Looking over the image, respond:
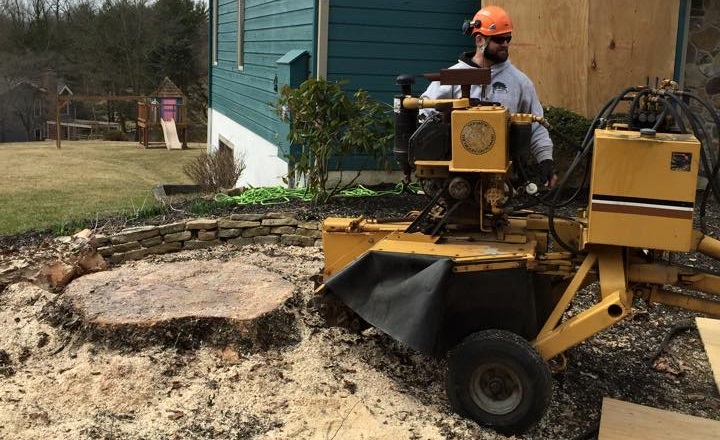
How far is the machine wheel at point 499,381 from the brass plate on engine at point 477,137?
83cm

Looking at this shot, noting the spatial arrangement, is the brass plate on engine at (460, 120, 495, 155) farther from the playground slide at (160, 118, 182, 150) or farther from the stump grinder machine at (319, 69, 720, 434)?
the playground slide at (160, 118, 182, 150)

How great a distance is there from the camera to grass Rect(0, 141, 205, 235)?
10312 millimetres

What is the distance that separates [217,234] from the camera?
A: 628 cm

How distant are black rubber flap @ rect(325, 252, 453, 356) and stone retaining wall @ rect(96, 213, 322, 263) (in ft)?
8.38

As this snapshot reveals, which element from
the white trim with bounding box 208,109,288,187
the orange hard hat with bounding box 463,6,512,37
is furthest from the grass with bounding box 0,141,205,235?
the orange hard hat with bounding box 463,6,512,37

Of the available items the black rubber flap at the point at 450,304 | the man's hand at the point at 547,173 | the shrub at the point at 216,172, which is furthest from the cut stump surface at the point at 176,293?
the shrub at the point at 216,172

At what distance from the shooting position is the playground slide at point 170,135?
83.2 ft

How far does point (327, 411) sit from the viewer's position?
3.54 m

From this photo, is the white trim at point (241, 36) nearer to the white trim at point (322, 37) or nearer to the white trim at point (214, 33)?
the white trim at point (214, 33)

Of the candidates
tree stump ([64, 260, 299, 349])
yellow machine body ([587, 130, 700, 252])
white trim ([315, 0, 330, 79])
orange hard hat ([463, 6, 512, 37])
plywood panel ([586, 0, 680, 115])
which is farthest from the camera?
white trim ([315, 0, 330, 79])

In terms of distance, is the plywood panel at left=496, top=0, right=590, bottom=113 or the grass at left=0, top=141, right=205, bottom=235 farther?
the grass at left=0, top=141, right=205, bottom=235

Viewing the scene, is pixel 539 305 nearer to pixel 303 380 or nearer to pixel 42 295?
pixel 303 380

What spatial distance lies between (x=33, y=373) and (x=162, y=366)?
692mm

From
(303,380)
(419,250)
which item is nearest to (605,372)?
(419,250)
